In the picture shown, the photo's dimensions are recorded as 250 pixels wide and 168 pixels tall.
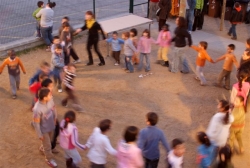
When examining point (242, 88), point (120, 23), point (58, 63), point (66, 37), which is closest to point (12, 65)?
point (58, 63)

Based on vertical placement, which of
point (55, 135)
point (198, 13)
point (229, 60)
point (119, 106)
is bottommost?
point (119, 106)

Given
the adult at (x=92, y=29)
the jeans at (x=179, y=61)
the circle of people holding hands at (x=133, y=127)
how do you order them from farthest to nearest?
the adult at (x=92, y=29)
the jeans at (x=179, y=61)
the circle of people holding hands at (x=133, y=127)

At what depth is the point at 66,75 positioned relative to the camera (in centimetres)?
815

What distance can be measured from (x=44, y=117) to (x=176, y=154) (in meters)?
2.22

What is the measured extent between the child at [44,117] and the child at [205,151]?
2.38 meters

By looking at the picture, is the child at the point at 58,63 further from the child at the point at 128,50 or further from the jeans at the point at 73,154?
the jeans at the point at 73,154

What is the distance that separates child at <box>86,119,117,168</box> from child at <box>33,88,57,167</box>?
1.03 m

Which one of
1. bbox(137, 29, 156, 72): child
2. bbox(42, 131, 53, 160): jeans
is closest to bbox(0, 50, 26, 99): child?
bbox(42, 131, 53, 160): jeans

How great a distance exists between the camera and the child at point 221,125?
251 inches

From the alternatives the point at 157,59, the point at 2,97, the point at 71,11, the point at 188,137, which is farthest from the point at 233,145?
the point at 71,11

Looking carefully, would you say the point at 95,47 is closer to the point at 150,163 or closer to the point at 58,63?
the point at 58,63

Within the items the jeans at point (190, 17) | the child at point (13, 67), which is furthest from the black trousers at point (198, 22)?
the child at point (13, 67)

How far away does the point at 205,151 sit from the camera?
20.0 ft

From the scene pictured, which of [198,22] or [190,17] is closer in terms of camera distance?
[190,17]
